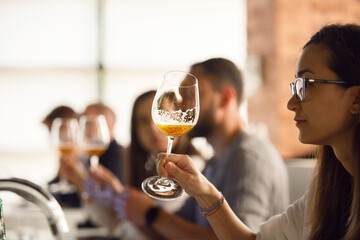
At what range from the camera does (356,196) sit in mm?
1130

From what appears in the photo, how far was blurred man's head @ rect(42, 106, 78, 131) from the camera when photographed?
375 centimetres

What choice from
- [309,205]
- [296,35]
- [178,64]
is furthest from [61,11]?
[309,205]

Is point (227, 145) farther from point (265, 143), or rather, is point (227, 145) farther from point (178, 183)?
point (178, 183)

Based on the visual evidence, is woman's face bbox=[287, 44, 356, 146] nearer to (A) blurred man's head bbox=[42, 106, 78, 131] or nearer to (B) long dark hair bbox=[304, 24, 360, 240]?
(B) long dark hair bbox=[304, 24, 360, 240]

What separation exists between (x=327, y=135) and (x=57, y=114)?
2949 millimetres

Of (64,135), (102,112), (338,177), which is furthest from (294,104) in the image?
(102,112)

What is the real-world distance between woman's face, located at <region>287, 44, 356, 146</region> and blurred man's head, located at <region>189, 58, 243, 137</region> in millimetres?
802

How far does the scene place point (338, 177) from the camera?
1270 millimetres

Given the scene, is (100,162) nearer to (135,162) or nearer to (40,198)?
(135,162)

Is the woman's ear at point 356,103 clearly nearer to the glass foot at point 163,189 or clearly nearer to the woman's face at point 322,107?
the woman's face at point 322,107

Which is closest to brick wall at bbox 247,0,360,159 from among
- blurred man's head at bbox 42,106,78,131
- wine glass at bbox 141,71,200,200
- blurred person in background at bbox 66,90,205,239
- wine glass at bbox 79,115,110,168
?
blurred person in background at bbox 66,90,205,239

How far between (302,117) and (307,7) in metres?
3.08

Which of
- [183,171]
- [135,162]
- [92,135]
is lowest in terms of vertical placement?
[135,162]

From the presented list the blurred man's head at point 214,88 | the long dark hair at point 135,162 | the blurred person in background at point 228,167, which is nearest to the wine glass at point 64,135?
the long dark hair at point 135,162
